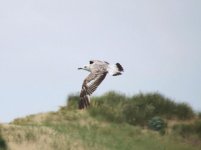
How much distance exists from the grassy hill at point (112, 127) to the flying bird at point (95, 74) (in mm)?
7790

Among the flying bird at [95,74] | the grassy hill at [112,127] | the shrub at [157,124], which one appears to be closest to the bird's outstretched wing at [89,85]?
the flying bird at [95,74]

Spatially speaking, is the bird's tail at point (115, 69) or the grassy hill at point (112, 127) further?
the grassy hill at point (112, 127)

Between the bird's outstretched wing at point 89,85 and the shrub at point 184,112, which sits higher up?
the shrub at point 184,112

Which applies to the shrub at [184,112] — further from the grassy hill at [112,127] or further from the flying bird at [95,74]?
the flying bird at [95,74]

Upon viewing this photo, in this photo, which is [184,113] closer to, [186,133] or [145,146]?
[186,133]

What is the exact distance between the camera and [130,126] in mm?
35062

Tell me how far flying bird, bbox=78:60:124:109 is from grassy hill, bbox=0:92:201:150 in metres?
7.79

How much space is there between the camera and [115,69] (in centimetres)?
2177

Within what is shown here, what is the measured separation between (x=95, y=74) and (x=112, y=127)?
12753mm

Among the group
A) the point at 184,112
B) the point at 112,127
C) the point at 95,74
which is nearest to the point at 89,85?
the point at 95,74

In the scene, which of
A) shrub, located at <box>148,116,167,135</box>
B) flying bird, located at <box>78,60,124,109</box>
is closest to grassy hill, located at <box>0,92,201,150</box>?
shrub, located at <box>148,116,167,135</box>

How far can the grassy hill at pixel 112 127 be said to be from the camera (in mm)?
30719

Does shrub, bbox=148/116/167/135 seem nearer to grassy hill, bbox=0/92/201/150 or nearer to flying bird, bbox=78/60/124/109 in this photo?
grassy hill, bbox=0/92/201/150

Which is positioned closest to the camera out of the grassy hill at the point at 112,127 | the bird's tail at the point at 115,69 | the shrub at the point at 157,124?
the bird's tail at the point at 115,69
